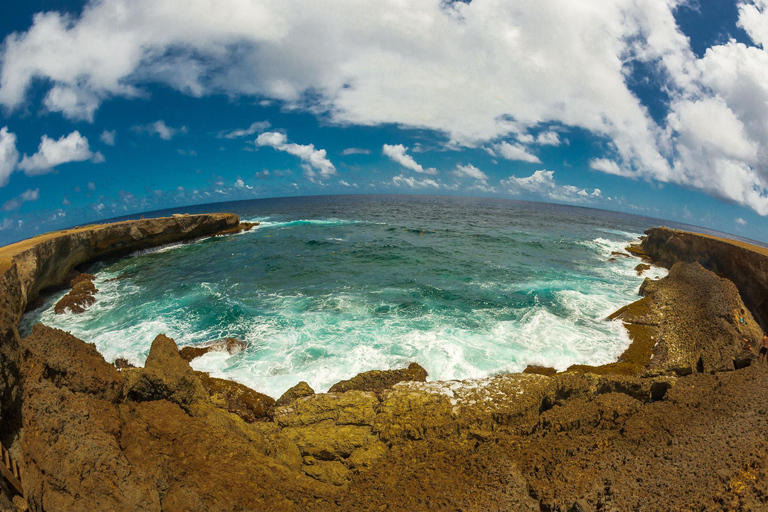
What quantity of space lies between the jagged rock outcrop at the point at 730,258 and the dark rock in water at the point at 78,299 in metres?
37.4

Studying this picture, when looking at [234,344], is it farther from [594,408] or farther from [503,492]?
[594,408]

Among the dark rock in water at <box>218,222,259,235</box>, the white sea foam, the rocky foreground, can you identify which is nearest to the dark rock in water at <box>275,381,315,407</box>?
the rocky foreground

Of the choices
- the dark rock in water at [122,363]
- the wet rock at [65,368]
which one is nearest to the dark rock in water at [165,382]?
the wet rock at [65,368]

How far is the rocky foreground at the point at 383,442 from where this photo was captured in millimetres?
4383

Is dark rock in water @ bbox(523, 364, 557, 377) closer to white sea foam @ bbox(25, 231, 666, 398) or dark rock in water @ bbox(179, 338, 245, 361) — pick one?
white sea foam @ bbox(25, 231, 666, 398)

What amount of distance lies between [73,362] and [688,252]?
125 feet

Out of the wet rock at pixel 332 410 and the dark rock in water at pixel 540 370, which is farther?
the dark rock in water at pixel 540 370

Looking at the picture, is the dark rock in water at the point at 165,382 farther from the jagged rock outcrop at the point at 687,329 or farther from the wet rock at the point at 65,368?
the jagged rock outcrop at the point at 687,329

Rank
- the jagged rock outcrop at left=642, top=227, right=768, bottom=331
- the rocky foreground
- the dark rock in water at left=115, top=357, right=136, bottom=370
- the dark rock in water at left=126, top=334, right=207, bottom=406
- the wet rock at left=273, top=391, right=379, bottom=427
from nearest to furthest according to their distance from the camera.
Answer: the rocky foreground < the dark rock in water at left=126, top=334, right=207, bottom=406 < the wet rock at left=273, top=391, right=379, bottom=427 < the dark rock in water at left=115, top=357, right=136, bottom=370 < the jagged rock outcrop at left=642, top=227, right=768, bottom=331

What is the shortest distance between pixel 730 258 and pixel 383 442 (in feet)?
90.4

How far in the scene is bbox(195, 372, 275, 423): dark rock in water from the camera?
8.74m

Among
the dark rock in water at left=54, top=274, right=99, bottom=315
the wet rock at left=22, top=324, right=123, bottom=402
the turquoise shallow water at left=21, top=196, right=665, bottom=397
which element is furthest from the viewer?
the dark rock in water at left=54, top=274, right=99, bottom=315

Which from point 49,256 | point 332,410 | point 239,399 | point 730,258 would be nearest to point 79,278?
point 49,256

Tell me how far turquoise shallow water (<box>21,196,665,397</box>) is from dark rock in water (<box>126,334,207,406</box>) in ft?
12.8
